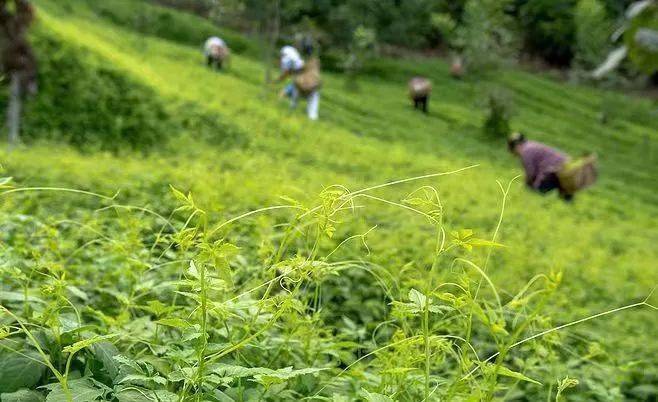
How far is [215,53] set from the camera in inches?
661

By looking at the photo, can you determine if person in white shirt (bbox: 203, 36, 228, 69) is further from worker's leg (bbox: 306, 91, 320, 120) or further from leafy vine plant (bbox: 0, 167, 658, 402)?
leafy vine plant (bbox: 0, 167, 658, 402)

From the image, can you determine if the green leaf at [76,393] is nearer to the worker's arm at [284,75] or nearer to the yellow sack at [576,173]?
the yellow sack at [576,173]

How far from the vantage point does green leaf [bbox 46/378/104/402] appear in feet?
3.68

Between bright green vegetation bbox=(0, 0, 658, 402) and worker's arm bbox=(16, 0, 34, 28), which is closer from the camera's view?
bright green vegetation bbox=(0, 0, 658, 402)

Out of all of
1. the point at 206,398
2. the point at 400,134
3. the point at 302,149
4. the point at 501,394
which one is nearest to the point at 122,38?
the point at 400,134

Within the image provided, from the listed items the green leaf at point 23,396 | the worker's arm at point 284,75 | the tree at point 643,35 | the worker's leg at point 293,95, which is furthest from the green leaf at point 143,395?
the worker's arm at point 284,75

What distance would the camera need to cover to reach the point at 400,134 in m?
15.0

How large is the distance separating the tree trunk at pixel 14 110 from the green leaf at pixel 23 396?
870 centimetres

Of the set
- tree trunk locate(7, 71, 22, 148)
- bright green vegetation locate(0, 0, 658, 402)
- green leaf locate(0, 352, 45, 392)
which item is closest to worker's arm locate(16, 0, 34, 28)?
tree trunk locate(7, 71, 22, 148)

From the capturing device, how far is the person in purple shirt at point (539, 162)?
385 inches

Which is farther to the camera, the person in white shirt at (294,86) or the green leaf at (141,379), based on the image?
the person in white shirt at (294,86)

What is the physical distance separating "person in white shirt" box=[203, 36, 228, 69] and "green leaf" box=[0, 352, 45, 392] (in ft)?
52.0

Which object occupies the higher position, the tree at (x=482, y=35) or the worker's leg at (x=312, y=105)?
the tree at (x=482, y=35)

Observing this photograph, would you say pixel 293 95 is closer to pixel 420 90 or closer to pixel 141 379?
pixel 420 90
